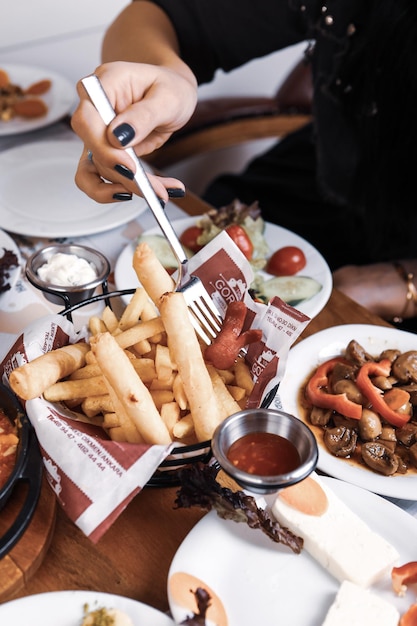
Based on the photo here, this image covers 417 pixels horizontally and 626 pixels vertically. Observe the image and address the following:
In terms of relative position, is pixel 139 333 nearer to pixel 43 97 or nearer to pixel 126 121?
pixel 126 121

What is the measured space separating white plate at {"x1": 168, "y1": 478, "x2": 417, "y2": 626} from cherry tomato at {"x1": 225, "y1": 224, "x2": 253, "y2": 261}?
939mm

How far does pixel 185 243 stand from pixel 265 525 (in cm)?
111

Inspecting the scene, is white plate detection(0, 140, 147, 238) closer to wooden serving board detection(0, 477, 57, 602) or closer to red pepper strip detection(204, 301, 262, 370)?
red pepper strip detection(204, 301, 262, 370)

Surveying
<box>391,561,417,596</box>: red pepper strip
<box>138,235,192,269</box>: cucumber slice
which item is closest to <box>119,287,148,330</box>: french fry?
<box>138,235,192,269</box>: cucumber slice

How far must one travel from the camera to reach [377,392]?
4.83 feet

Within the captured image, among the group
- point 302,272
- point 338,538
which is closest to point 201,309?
point 338,538

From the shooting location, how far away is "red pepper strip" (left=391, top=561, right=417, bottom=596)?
106 cm

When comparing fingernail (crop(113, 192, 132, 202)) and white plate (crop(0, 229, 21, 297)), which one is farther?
white plate (crop(0, 229, 21, 297))

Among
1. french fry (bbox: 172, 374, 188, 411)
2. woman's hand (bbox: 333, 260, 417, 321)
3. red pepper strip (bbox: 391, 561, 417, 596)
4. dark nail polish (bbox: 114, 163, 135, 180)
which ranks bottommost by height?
woman's hand (bbox: 333, 260, 417, 321)

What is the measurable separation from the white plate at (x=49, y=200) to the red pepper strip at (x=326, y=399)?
887 mm

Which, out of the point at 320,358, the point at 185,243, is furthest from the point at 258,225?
the point at 320,358

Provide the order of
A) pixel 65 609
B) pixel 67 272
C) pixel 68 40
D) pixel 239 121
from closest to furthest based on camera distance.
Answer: pixel 65 609 → pixel 67 272 → pixel 239 121 → pixel 68 40

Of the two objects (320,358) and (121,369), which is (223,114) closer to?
(320,358)

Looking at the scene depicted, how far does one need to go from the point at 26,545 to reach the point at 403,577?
63 cm
